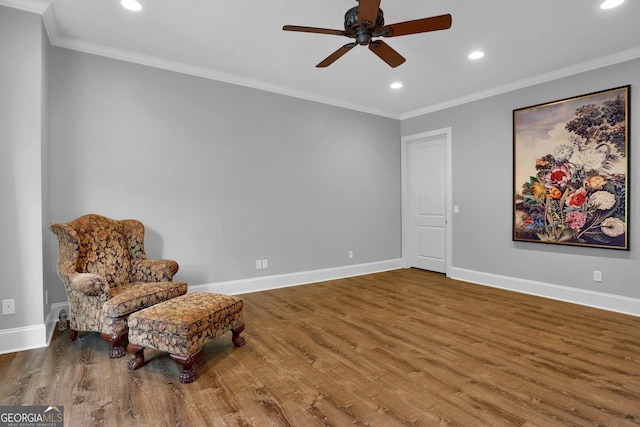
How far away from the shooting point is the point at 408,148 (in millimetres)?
6293

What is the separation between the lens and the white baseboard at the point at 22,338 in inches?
106

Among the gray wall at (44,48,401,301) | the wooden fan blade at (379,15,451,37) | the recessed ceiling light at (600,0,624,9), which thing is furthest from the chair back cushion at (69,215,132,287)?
the recessed ceiling light at (600,0,624,9)

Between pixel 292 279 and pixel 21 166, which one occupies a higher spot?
pixel 21 166

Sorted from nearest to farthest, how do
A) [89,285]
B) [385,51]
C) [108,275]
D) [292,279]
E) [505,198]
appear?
1. [89,285]
2. [385,51]
3. [108,275]
4. [505,198]
5. [292,279]

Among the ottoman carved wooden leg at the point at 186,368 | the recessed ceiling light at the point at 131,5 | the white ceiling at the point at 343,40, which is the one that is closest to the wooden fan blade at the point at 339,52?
the white ceiling at the point at 343,40

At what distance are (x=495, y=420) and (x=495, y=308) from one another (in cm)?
231

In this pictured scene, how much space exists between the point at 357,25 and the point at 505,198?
3.54m

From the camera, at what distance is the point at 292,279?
4.97m

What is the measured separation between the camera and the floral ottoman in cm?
228

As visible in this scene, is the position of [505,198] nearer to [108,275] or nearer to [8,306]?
[108,275]

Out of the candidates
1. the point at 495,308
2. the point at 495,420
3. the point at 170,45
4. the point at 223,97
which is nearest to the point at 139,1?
the point at 170,45

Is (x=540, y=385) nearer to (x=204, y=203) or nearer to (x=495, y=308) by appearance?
(x=495, y=308)

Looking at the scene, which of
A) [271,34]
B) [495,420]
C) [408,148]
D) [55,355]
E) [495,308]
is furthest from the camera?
[408,148]

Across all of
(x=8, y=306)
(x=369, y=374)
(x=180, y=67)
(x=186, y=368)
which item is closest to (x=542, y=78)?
(x=369, y=374)
